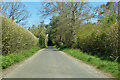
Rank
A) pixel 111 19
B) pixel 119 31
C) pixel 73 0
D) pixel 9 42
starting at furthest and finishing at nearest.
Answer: pixel 73 0
pixel 111 19
pixel 9 42
pixel 119 31

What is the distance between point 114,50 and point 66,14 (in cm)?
2293

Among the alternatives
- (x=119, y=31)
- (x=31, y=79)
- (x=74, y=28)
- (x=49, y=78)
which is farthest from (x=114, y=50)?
(x=74, y=28)

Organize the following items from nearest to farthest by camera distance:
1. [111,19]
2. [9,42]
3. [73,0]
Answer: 1. [9,42]
2. [111,19]
3. [73,0]

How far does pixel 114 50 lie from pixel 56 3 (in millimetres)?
23968

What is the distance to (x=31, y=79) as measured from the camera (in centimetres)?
652

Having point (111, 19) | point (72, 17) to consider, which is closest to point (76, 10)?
point (72, 17)

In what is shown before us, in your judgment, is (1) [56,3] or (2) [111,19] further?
(1) [56,3]

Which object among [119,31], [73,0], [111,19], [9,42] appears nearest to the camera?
[119,31]

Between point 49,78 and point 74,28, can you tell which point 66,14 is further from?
point 49,78

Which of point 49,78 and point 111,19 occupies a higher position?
point 111,19

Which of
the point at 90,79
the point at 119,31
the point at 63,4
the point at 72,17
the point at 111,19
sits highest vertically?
the point at 63,4

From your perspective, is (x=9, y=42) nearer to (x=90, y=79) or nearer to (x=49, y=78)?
(x=49, y=78)

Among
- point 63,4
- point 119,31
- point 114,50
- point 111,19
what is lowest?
point 114,50

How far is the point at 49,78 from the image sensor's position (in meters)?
6.73
